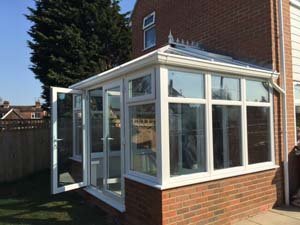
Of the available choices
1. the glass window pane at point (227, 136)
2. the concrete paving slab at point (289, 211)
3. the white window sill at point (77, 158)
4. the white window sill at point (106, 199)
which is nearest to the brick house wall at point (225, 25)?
the glass window pane at point (227, 136)

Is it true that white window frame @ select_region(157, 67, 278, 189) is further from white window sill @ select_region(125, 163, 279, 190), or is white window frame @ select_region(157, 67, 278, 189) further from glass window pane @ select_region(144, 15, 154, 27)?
glass window pane @ select_region(144, 15, 154, 27)

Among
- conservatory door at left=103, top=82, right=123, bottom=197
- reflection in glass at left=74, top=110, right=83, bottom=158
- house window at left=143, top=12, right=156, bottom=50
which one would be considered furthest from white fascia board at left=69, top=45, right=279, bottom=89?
house window at left=143, top=12, right=156, bottom=50

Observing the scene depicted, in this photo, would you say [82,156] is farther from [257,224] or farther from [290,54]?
[290,54]

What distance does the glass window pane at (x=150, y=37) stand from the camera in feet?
36.9

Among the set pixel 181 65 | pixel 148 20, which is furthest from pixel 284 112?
pixel 148 20

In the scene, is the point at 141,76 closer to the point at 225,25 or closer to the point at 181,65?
the point at 181,65

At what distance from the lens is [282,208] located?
246 inches

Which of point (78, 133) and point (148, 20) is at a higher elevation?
point (148, 20)

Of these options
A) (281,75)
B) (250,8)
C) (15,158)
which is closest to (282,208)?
(281,75)

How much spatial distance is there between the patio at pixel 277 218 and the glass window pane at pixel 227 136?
0.95 meters

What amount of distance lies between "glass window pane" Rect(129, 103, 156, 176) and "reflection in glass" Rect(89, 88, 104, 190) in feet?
6.04

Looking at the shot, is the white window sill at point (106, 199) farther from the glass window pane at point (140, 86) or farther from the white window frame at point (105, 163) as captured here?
the glass window pane at point (140, 86)

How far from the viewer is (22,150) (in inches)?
419

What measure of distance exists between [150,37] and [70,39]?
5.07m
